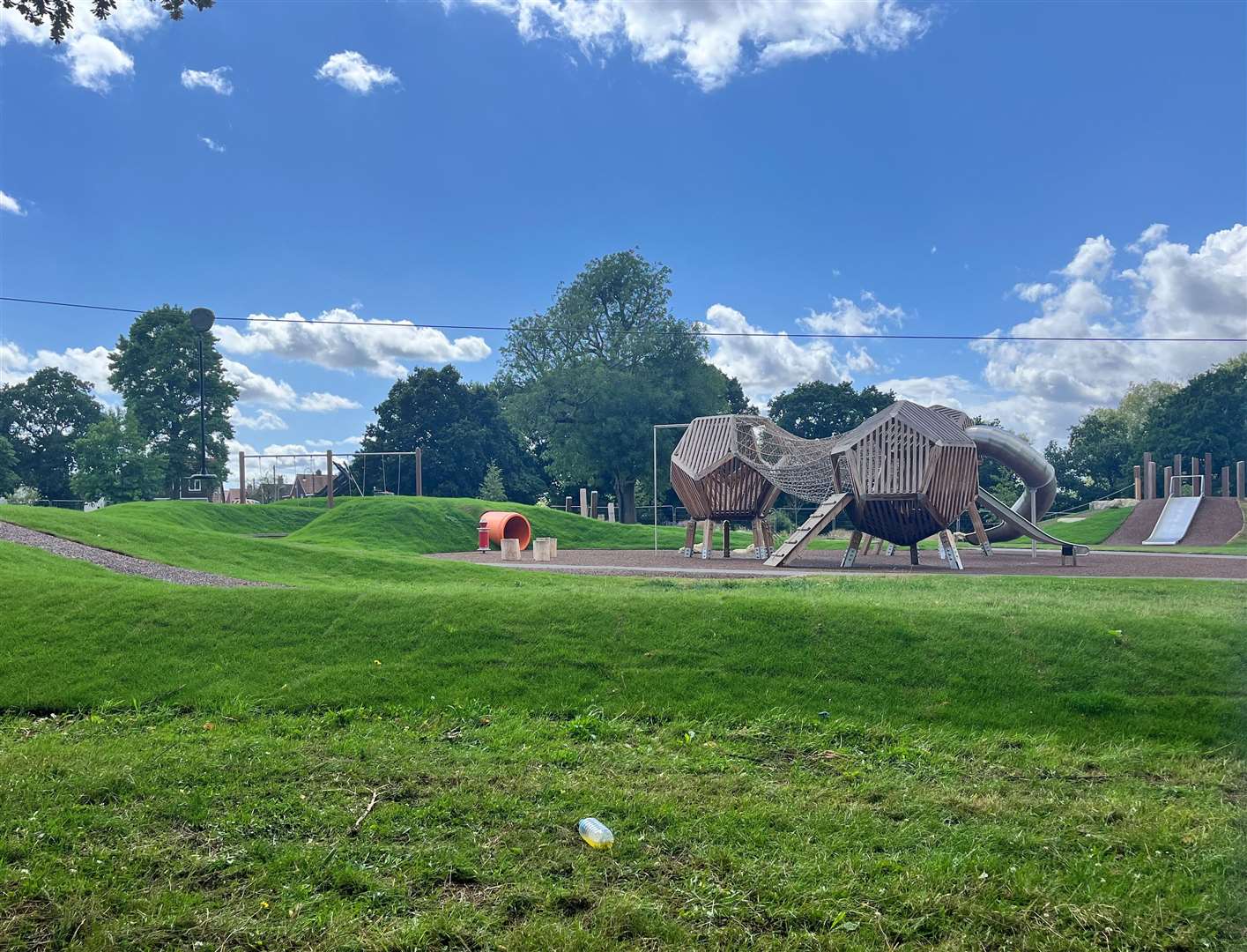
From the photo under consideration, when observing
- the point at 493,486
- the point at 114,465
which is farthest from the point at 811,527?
the point at 114,465

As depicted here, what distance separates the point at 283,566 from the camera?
20.4 meters

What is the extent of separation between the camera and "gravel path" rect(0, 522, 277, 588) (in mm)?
15859

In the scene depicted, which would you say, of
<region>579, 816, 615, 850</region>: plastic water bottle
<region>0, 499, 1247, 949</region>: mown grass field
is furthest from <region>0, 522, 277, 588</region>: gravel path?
<region>579, 816, 615, 850</region>: plastic water bottle

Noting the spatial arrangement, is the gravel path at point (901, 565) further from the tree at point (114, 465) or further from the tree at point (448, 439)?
the tree at point (448, 439)

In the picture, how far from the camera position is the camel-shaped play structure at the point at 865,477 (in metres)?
22.3

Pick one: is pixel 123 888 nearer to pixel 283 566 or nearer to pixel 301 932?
pixel 301 932

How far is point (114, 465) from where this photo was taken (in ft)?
152

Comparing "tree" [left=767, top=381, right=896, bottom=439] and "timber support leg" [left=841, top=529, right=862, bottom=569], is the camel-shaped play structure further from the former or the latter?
"tree" [left=767, top=381, right=896, bottom=439]

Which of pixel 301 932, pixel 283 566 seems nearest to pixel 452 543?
pixel 283 566

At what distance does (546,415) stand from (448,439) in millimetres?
17092

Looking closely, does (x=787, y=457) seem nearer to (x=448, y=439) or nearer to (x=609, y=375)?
(x=609, y=375)

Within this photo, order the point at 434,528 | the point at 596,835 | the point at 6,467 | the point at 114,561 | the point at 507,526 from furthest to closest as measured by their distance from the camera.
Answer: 1. the point at 6,467
2. the point at 434,528
3. the point at 507,526
4. the point at 114,561
5. the point at 596,835

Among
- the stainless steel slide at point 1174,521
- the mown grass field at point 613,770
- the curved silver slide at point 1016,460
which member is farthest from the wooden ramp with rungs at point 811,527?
the stainless steel slide at point 1174,521

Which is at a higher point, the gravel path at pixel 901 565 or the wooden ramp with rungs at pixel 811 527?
the wooden ramp with rungs at pixel 811 527
